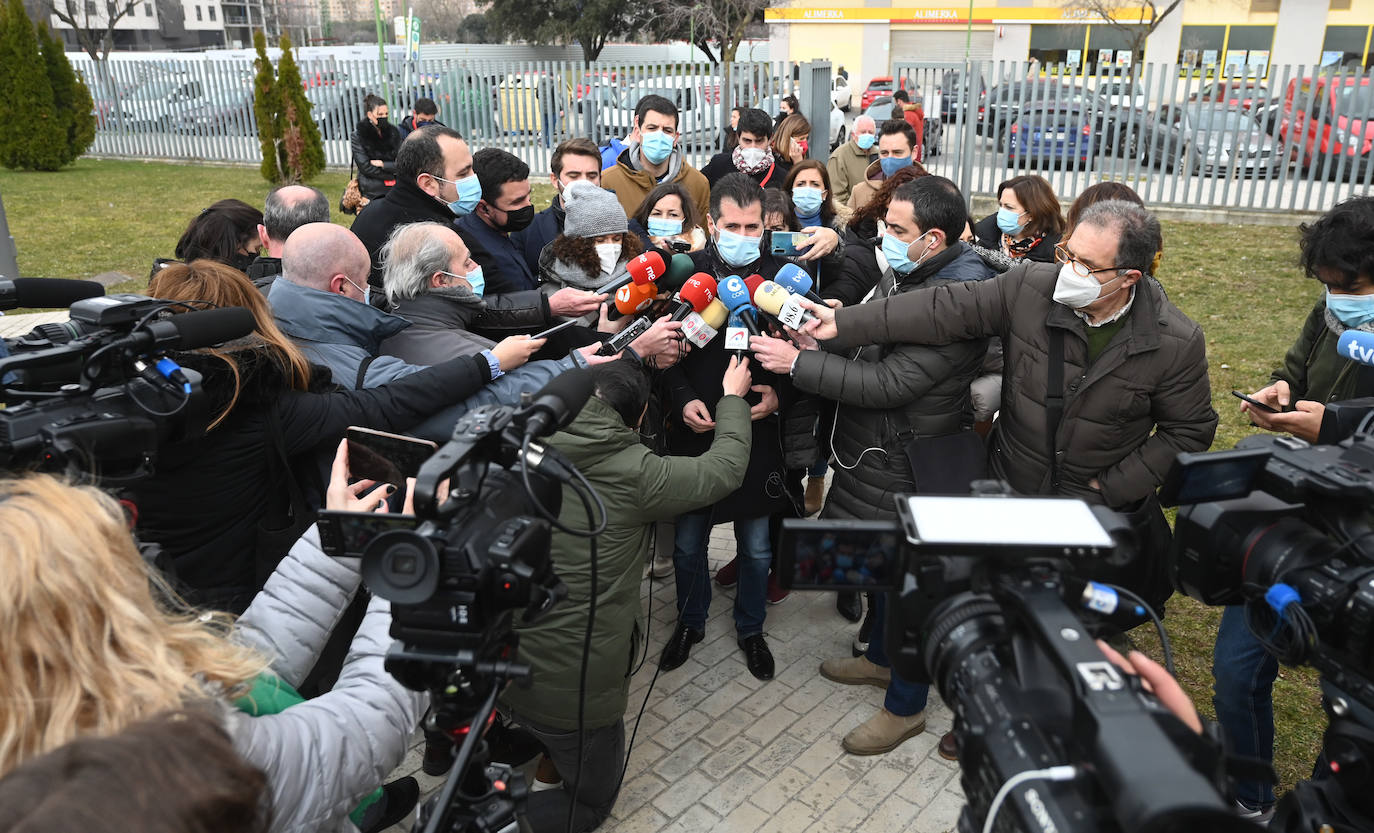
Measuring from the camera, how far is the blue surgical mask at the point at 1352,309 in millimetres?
3074

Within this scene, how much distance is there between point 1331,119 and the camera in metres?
12.1

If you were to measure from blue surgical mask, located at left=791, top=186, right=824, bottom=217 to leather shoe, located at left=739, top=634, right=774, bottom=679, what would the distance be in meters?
→ 2.75

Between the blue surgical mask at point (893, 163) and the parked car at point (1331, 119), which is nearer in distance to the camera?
the blue surgical mask at point (893, 163)

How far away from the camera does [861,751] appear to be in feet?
11.4

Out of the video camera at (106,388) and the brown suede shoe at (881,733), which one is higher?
the video camera at (106,388)

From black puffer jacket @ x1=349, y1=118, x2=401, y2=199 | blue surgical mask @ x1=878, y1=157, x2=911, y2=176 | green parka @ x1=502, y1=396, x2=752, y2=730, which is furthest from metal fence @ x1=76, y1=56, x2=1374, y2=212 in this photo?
green parka @ x1=502, y1=396, x2=752, y2=730

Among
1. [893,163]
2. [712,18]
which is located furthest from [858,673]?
[712,18]

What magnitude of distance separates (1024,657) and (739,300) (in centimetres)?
221

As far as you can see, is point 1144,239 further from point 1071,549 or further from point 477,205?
point 477,205

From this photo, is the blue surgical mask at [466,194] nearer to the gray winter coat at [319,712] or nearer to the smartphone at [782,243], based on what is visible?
the smartphone at [782,243]

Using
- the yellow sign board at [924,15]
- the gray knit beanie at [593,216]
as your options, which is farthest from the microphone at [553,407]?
the yellow sign board at [924,15]

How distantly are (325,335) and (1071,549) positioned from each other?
8.55 feet

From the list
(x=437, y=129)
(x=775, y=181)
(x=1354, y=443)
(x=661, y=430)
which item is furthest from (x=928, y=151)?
(x=1354, y=443)

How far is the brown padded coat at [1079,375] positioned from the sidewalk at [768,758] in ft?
3.68
